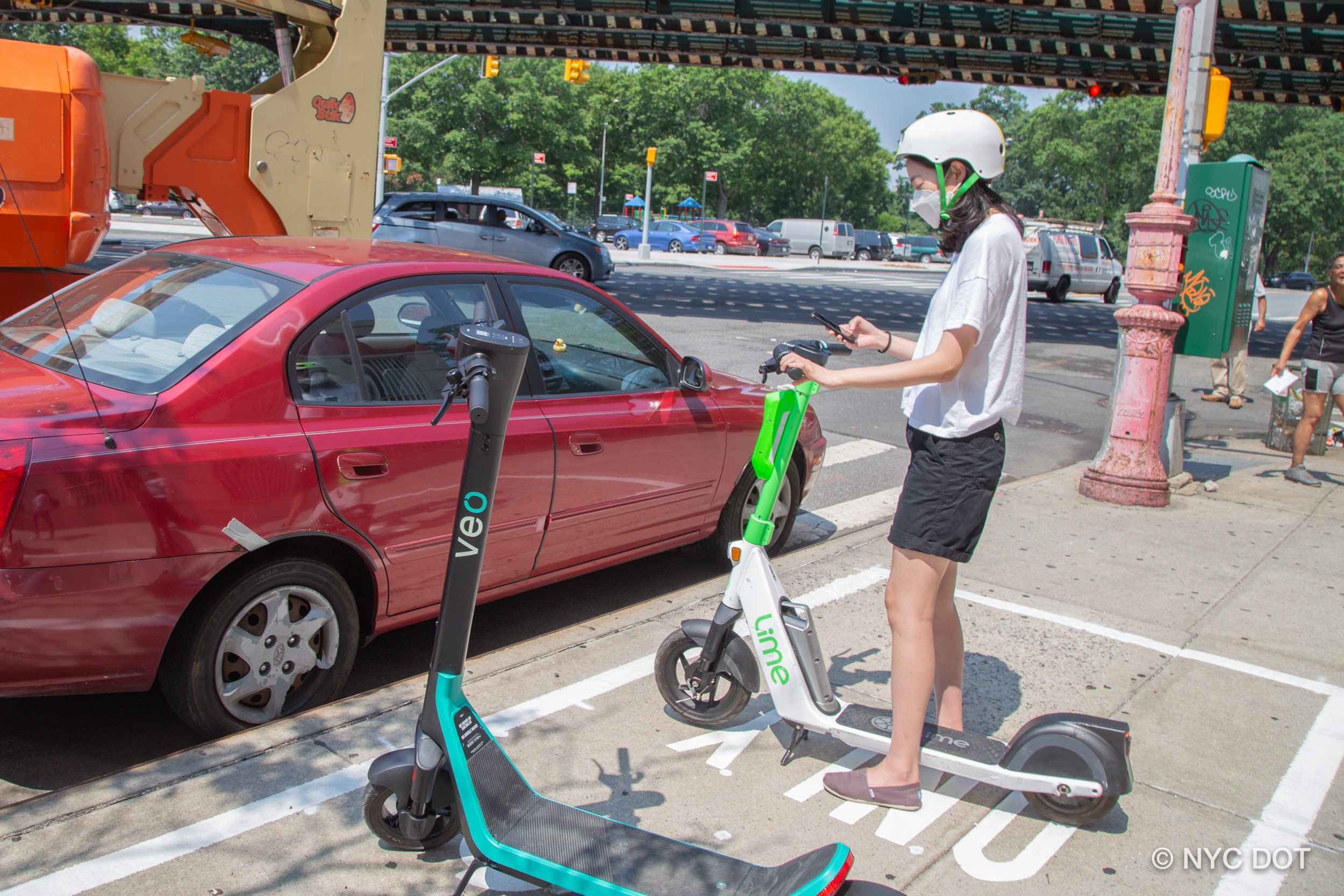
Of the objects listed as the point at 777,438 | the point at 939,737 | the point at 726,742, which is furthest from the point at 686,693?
the point at 777,438

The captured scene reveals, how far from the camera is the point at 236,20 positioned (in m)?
18.3

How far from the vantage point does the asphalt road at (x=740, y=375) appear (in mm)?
3561

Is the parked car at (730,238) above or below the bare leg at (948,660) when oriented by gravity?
above

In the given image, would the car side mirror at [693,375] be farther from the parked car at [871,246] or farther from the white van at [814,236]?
the parked car at [871,246]

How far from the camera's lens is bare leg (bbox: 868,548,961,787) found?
10.1 feet

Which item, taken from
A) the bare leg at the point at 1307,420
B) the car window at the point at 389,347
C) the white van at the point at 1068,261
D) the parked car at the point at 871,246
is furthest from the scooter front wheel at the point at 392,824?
Result: the parked car at the point at 871,246

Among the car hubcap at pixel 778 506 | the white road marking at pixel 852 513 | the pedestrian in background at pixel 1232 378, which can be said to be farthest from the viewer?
the pedestrian in background at pixel 1232 378

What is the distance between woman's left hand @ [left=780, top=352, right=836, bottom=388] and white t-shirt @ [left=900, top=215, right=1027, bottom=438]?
0.24 metres

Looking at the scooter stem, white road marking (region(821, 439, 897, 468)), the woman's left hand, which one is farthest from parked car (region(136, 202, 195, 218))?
the woman's left hand

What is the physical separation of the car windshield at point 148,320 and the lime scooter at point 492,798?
1.39m

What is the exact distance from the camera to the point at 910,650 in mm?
3076

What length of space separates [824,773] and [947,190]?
182cm

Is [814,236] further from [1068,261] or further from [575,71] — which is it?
[575,71]

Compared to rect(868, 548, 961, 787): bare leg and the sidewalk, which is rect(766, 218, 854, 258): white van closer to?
the sidewalk
